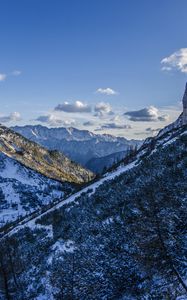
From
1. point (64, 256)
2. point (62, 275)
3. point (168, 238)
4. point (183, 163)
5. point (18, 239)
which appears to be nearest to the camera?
point (168, 238)

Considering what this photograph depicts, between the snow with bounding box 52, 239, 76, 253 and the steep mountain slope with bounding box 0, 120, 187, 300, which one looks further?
the snow with bounding box 52, 239, 76, 253

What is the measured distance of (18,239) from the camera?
57.5 metres

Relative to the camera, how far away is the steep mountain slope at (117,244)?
33.1 metres

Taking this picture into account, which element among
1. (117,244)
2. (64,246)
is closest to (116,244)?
(117,244)

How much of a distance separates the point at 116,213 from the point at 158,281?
48.5 feet

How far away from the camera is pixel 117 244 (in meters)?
40.6

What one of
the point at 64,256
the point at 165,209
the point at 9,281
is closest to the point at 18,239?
the point at 9,281

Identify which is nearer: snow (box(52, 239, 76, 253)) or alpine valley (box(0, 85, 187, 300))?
alpine valley (box(0, 85, 187, 300))

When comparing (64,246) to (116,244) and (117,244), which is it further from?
(117,244)

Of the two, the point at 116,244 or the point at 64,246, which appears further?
the point at 64,246

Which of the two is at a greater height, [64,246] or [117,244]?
[117,244]

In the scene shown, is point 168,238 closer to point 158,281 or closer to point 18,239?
point 158,281

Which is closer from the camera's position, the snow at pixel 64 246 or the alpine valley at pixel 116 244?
the alpine valley at pixel 116 244

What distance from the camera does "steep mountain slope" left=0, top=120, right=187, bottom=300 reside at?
3307 cm
